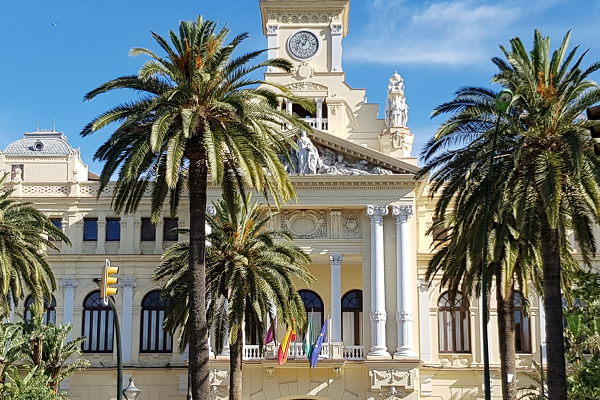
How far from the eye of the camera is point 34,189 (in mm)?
53281

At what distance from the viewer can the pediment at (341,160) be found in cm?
4900

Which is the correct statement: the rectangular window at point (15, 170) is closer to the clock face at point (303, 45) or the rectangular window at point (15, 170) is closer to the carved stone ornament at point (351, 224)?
the clock face at point (303, 45)

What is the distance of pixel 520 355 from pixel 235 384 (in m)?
18.3

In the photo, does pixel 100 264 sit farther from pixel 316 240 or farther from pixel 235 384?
pixel 235 384

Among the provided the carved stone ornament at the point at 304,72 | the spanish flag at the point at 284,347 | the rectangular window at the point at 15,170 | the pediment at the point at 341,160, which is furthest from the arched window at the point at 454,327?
the rectangular window at the point at 15,170

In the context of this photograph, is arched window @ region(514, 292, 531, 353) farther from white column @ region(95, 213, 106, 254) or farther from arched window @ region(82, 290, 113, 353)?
white column @ region(95, 213, 106, 254)

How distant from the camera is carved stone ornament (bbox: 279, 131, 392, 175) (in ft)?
161

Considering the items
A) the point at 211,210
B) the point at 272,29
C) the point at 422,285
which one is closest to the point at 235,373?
the point at 211,210

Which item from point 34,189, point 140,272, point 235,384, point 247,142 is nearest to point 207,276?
point 235,384

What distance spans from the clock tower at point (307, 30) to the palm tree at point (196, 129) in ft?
79.4

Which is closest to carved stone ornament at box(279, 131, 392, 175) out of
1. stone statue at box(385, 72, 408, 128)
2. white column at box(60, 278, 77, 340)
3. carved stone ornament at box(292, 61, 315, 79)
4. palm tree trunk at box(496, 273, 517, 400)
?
stone statue at box(385, 72, 408, 128)

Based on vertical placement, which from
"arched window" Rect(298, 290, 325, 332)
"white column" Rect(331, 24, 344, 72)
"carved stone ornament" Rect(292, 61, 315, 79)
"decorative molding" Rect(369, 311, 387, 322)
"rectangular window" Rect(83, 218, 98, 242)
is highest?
"white column" Rect(331, 24, 344, 72)

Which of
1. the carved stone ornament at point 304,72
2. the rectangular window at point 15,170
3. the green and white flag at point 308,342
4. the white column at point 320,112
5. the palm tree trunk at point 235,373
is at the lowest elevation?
the palm tree trunk at point 235,373

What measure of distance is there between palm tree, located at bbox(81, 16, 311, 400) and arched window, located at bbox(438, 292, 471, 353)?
23.6 meters
